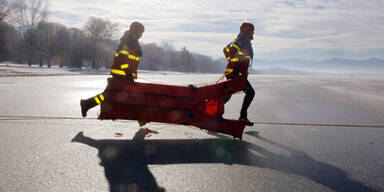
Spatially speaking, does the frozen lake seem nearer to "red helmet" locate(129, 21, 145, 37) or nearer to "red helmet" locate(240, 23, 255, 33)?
"red helmet" locate(129, 21, 145, 37)

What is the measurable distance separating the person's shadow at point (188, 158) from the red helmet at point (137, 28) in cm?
169

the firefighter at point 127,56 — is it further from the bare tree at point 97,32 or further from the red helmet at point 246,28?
the bare tree at point 97,32

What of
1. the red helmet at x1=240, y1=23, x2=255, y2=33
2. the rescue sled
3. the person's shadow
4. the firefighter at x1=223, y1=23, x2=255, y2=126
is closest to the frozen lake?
the person's shadow

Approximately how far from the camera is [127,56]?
16.0 ft

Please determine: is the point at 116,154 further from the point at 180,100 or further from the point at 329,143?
the point at 329,143

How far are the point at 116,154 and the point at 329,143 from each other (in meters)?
3.24

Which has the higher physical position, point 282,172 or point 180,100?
point 180,100

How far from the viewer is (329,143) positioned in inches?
186

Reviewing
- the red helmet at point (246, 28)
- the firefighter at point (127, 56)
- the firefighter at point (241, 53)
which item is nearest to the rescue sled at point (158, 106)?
the firefighter at point (127, 56)

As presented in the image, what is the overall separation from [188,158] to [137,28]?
2.50m

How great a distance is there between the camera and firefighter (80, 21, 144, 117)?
4.78 metres

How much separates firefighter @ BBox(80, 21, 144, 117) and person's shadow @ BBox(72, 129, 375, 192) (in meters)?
0.95

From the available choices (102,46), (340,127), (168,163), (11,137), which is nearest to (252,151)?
(168,163)

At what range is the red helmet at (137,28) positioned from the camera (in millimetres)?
5012
